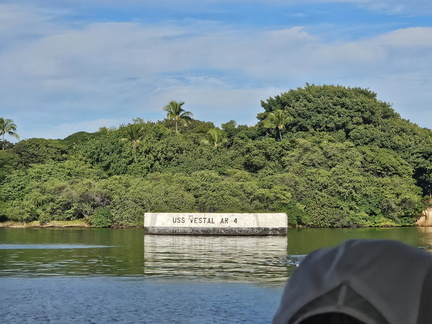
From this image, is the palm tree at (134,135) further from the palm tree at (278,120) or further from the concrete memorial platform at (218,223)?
the concrete memorial platform at (218,223)

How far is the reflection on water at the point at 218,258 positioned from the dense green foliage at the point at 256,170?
12488 mm

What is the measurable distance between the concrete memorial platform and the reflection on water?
194 centimetres

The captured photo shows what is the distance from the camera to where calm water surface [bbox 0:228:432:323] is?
16109 millimetres

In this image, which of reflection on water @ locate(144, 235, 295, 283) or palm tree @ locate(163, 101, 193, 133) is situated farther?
palm tree @ locate(163, 101, 193, 133)

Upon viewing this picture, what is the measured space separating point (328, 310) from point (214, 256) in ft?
96.6

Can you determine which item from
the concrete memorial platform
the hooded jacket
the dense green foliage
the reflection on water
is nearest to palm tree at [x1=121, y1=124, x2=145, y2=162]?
the dense green foliage

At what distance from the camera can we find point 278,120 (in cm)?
6938

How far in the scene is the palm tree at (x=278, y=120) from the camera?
6906 centimetres

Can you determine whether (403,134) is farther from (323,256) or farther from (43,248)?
(323,256)

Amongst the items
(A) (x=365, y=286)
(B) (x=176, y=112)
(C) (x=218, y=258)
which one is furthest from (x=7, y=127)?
(A) (x=365, y=286)

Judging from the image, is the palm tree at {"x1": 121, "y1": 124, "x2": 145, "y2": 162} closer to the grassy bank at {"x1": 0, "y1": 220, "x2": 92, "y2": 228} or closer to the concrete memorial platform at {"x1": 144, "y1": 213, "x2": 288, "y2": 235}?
the grassy bank at {"x1": 0, "y1": 220, "x2": 92, "y2": 228}

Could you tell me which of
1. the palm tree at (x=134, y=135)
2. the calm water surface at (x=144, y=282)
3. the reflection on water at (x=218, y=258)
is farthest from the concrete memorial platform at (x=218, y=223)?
the palm tree at (x=134, y=135)

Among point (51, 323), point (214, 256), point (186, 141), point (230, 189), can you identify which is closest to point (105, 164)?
point (186, 141)

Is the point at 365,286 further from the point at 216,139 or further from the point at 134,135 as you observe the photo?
the point at 216,139
